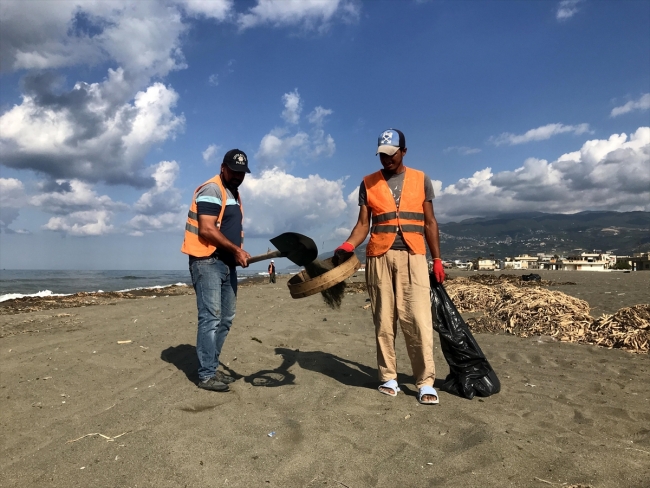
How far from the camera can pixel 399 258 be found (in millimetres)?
4230

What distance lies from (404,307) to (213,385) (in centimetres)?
210

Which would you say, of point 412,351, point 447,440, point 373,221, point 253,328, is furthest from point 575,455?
point 253,328

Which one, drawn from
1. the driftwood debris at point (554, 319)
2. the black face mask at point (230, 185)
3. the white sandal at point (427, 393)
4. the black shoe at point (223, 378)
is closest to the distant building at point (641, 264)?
the driftwood debris at point (554, 319)

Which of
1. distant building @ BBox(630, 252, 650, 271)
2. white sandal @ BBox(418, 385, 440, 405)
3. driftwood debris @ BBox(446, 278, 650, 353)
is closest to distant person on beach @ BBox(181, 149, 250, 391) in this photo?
white sandal @ BBox(418, 385, 440, 405)

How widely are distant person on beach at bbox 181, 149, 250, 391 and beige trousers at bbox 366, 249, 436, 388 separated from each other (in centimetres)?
144

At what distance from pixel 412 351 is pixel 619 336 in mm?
4261

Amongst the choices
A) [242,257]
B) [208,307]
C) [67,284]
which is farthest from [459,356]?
[67,284]

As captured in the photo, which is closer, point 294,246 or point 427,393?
point 427,393

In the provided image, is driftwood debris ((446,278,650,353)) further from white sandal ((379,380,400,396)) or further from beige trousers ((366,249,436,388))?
white sandal ((379,380,400,396))

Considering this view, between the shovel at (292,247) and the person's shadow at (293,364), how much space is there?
4.53 ft

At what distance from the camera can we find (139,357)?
5.69 metres

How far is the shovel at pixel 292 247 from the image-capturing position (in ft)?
14.3

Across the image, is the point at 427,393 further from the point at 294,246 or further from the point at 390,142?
the point at 390,142

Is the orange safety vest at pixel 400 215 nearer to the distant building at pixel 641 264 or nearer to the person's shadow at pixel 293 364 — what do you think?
the person's shadow at pixel 293 364
